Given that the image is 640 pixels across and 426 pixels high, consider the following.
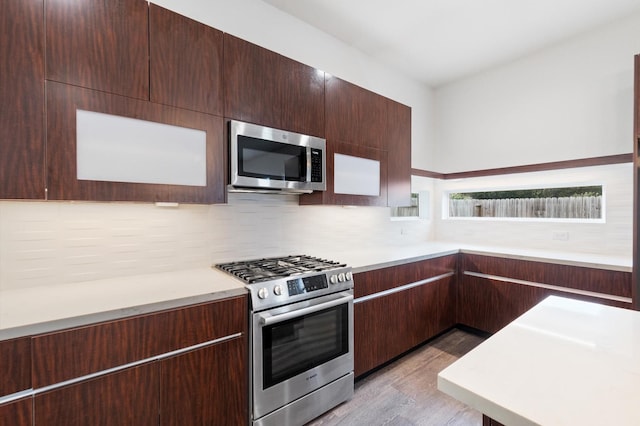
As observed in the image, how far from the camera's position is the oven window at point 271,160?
1.87 meters

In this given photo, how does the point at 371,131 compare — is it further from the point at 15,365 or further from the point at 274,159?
the point at 15,365

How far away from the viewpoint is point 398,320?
2.48 m

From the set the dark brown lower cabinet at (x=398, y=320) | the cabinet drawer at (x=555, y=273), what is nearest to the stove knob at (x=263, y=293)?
the dark brown lower cabinet at (x=398, y=320)

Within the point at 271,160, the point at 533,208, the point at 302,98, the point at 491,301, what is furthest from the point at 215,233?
the point at 533,208

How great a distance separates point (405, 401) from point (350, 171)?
5.66 ft

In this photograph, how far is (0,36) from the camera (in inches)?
48.2

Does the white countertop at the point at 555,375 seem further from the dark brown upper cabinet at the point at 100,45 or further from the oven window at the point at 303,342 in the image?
the dark brown upper cabinet at the point at 100,45

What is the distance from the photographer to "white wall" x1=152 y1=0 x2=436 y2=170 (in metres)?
2.14

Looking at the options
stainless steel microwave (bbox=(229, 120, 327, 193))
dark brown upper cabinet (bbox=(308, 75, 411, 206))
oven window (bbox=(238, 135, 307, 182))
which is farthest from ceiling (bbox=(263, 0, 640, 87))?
oven window (bbox=(238, 135, 307, 182))

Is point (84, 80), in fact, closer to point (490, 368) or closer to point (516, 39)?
point (490, 368)

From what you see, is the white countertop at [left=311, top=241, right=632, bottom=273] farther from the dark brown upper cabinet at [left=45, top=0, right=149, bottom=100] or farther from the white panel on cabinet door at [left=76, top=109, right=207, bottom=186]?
the dark brown upper cabinet at [left=45, top=0, right=149, bottom=100]

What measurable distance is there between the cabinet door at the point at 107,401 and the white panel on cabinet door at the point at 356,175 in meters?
1.67

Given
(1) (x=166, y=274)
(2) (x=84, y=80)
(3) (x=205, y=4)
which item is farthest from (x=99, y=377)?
(3) (x=205, y=4)

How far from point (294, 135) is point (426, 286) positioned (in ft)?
5.87
